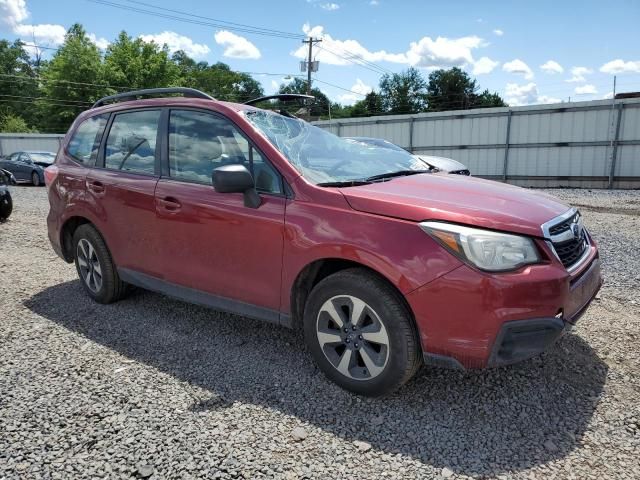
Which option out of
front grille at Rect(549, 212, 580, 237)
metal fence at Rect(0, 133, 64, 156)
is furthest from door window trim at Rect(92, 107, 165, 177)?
metal fence at Rect(0, 133, 64, 156)

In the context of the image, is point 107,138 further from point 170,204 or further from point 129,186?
point 170,204

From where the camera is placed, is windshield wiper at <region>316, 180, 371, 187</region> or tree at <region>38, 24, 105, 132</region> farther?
tree at <region>38, 24, 105, 132</region>

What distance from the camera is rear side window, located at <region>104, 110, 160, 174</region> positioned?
3.85 m

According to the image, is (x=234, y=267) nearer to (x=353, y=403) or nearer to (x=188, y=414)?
(x=188, y=414)

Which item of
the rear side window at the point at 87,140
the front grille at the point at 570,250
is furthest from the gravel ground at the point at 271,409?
the rear side window at the point at 87,140

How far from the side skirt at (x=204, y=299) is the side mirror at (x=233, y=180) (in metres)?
0.72

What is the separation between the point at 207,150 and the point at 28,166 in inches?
691

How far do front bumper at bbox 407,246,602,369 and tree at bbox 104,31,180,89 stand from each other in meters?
47.6

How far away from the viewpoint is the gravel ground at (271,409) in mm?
2283

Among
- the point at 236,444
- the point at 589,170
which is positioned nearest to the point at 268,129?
the point at 236,444

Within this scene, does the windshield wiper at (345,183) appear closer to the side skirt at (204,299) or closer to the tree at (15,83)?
the side skirt at (204,299)

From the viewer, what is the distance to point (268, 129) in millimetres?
3334

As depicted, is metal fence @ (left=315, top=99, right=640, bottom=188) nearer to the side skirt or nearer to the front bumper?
the front bumper

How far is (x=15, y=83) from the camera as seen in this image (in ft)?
206
